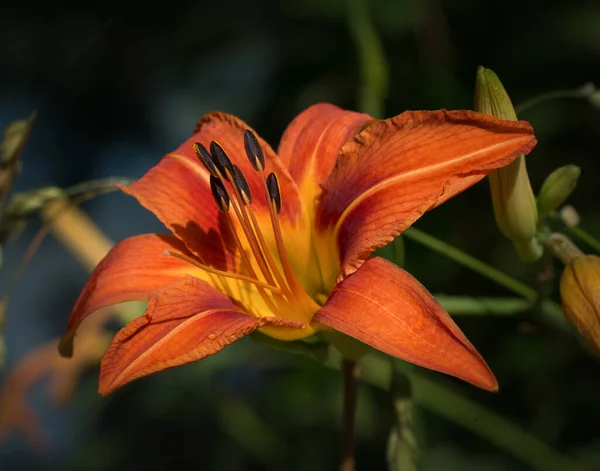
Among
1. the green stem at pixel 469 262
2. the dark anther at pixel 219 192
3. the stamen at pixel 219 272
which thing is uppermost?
the dark anther at pixel 219 192

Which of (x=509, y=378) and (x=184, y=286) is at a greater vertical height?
(x=184, y=286)

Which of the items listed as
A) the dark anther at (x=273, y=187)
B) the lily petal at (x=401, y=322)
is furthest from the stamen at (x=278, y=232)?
the lily petal at (x=401, y=322)

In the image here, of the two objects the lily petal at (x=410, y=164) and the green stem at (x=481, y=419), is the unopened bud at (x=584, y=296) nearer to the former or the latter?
the lily petal at (x=410, y=164)

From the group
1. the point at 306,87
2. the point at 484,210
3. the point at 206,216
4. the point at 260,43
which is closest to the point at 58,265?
the point at 260,43

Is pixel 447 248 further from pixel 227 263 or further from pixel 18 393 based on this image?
pixel 18 393

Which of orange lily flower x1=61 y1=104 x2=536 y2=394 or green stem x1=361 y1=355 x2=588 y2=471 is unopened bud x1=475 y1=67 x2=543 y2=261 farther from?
green stem x1=361 y1=355 x2=588 y2=471

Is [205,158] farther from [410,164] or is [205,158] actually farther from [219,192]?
[410,164]

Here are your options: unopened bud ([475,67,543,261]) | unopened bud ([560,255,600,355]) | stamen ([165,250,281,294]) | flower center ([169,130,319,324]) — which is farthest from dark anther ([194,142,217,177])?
unopened bud ([560,255,600,355])
